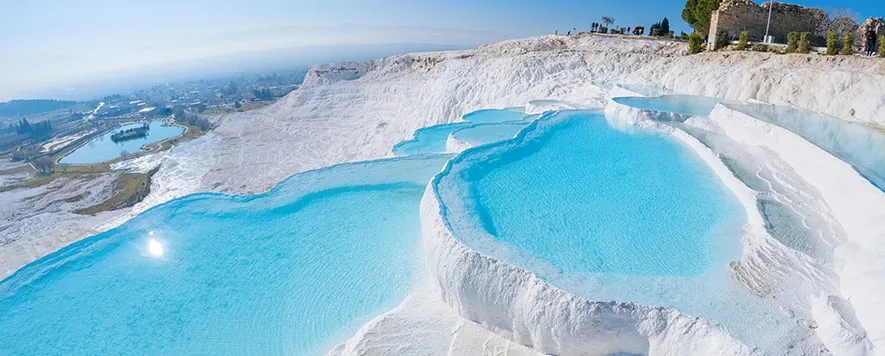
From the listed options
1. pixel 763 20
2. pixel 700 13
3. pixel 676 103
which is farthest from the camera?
pixel 700 13

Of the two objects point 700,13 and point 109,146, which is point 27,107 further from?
point 700,13

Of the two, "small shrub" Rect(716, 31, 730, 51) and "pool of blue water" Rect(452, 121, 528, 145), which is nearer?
"pool of blue water" Rect(452, 121, 528, 145)

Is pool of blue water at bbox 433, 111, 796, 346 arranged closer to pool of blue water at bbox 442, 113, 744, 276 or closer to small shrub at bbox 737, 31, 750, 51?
pool of blue water at bbox 442, 113, 744, 276

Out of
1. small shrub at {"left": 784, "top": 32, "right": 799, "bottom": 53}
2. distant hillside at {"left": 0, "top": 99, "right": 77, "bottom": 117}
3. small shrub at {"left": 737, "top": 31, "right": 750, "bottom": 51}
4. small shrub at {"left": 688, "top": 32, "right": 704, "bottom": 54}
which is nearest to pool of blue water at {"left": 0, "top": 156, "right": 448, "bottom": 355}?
small shrub at {"left": 784, "top": 32, "right": 799, "bottom": 53}

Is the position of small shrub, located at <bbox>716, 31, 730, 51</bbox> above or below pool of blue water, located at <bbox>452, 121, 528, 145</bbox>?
above

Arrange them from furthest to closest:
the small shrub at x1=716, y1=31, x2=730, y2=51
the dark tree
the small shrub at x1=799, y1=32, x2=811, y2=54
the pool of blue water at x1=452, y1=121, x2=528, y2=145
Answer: the dark tree, the small shrub at x1=716, y1=31, x2=730, y2=51, the small shrub at x1=799, y1=32, x2=811, y2=54, the pool of blue water at x1=452, y1=121, x2=528, y2=145

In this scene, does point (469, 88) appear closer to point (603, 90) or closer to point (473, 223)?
point (603, 90)

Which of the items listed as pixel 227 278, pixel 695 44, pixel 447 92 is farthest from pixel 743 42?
pixel 227 278
